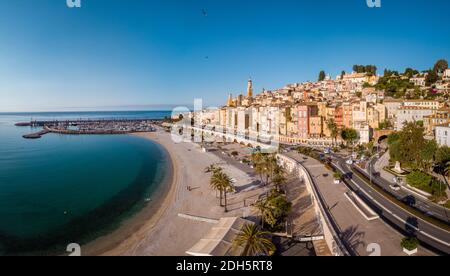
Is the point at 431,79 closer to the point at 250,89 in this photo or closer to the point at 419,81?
the point at 419,81

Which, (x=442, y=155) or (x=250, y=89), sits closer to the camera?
(x=442, y=155)

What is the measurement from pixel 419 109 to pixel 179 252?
52994 millimetres

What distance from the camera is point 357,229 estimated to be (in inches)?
733

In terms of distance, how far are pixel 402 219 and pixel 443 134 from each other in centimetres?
2267

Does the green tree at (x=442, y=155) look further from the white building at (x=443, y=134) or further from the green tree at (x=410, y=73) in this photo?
the green tree at (x=410, y=73)

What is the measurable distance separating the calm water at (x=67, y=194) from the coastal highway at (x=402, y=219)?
22897 millimetres

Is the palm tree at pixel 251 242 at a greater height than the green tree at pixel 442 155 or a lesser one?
lesser

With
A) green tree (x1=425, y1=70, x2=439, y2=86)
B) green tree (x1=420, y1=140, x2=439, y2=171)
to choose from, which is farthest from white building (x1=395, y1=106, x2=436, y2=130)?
green tree (x1=425, y1=70, x2=439, y2=86)

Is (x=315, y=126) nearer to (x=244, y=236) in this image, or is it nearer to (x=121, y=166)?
(x=121, y=166)

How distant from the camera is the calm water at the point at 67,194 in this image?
24.8 meters

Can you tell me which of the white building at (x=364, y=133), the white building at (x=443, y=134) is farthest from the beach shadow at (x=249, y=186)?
the white building at (x=364, y=133)

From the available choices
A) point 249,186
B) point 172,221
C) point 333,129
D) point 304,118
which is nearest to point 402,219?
point 249,186
